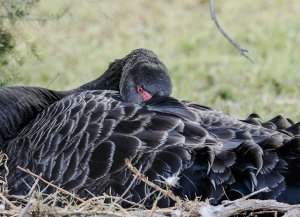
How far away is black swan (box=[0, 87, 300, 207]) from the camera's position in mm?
5125

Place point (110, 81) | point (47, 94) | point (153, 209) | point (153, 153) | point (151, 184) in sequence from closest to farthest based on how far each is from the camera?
point (153, 209) → point (151, 184) → point (153, 153) → point (47, 94) → point (110, 81)

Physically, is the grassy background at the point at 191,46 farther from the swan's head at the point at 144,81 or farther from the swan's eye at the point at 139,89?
the swan's eye at the point at 139,89

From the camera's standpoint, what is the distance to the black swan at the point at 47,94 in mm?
6098

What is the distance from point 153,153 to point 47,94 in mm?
1555

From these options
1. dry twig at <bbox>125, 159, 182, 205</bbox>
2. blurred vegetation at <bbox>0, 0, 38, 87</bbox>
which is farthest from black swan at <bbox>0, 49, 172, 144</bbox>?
dry twig at <bbox>125, 159, 182, 205</bbox>

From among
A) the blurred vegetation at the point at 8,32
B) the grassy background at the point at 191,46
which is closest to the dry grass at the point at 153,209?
the blurred vegetation at the point at 8,32

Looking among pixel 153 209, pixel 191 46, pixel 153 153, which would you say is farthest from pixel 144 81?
pixel 191 46

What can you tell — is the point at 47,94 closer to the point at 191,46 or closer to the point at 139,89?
the point at 139,89

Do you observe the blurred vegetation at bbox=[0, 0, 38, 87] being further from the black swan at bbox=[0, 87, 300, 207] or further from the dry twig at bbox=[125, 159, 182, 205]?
the dry twig at bbox=[125, 159, 182, 205]

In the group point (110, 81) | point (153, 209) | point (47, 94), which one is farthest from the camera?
point (110, 81)

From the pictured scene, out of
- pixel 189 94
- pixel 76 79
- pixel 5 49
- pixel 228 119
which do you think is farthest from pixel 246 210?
pixel 76 79

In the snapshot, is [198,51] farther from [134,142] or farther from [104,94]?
[134,142]

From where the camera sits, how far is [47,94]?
6.47m

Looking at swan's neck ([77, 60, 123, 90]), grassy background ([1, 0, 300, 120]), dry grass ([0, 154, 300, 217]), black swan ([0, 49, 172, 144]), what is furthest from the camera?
grassy background ([1, 0, 300, 120])
